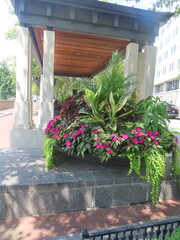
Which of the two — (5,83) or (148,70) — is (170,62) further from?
(5,83)

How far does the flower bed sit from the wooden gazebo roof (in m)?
1.74

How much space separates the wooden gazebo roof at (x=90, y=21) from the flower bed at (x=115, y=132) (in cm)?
174

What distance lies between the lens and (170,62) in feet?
90.5

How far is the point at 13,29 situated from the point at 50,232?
15.6 m

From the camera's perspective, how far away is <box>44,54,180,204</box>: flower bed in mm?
2359

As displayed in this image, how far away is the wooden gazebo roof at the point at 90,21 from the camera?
4.01 metres

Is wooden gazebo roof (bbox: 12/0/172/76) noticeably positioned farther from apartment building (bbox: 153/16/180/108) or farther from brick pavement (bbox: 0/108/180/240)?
apartment building (bbox: 153/16/180/108)

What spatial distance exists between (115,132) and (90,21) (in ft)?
10.6

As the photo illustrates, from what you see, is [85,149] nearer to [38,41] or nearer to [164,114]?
[164,114]

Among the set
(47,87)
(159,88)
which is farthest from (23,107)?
(159,88)

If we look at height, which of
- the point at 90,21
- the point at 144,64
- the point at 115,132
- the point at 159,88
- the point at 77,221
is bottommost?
the point at 77,221

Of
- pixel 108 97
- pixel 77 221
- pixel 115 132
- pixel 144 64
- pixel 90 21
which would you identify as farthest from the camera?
pixel 144 64

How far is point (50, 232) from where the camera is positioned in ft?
6.03

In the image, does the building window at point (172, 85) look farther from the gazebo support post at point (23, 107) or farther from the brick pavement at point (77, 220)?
the brick pavement at point (77, 220)
